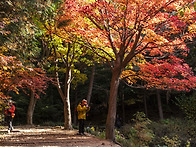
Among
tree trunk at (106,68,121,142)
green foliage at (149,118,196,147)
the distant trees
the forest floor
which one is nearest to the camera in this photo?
the forest floor

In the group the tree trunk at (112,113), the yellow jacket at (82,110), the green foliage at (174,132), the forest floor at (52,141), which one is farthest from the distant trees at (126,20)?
the green foliage at (174,132)

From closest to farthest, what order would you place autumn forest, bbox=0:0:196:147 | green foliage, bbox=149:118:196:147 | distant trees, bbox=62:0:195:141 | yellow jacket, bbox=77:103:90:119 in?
distant trees, bbox=62:0:195:141
autumn forest, bbox=0:0:196:147
yellow jacket, bbox=77:103:90:119
green foliage, bbox=149:118:196:147

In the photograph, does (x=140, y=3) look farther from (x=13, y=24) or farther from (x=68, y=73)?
(x=68, y=73)

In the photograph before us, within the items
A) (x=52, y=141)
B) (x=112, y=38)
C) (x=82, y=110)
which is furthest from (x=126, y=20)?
(x=52, y=141)

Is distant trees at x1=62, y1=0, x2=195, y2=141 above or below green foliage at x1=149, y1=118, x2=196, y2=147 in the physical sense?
above

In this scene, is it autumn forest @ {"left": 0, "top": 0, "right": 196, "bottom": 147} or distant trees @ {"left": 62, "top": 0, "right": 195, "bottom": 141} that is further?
autumn forest @ {"left": 0, "top": 0, "right": 196, "bottom": 147}

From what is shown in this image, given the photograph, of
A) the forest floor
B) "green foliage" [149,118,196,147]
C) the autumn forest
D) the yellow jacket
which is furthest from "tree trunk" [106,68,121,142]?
"green foliage" [149,118,196,147]

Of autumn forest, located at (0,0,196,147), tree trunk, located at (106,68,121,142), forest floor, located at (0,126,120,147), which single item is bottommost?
forest floor, located at (0,126,120,147)

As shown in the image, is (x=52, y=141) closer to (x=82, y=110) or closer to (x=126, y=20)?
(x=82, y=110)

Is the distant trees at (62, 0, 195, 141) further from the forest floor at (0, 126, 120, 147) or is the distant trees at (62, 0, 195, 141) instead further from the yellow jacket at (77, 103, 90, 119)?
the yellow jacket at (77, 103, 90, 119)

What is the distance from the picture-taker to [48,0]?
7520 millimetres

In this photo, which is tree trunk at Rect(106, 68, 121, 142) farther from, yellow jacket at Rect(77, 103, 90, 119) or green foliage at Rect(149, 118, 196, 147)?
green foliage at Rect(149, 118, 196, 147)

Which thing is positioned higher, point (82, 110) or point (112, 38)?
point (112, 38)

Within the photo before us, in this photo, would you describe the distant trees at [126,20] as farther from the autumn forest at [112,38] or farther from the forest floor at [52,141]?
the forest floor at [52,141]
